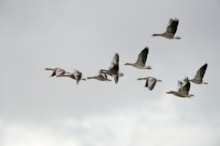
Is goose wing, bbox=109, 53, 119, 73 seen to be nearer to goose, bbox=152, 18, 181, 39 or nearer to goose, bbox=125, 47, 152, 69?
goose, bbox=125, 47, 152, 69

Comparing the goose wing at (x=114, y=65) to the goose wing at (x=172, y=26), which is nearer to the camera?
the goose wing at (x=114, y=65)

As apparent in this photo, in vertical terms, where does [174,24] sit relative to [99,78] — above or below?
above

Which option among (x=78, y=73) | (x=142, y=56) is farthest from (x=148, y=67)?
(x=78, y=73)

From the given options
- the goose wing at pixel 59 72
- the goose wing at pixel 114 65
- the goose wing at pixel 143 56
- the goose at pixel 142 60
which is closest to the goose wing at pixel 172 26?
the goose wing at pixel 143 56

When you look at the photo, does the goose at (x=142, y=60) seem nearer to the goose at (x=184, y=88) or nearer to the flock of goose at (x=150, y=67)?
the flock of goose at (x=150, y=67)

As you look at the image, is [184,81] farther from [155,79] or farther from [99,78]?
[99,78]

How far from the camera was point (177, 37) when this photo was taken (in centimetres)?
7444

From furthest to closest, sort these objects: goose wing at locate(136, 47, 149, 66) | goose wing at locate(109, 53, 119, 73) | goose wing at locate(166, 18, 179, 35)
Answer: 1. goose wing at locate(136, 47, 149, 66)
2. goose wing at locate(166, 18, 179, 35)
3. goose wing at locate(109, 53, 119, 73)

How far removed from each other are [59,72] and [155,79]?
919cm

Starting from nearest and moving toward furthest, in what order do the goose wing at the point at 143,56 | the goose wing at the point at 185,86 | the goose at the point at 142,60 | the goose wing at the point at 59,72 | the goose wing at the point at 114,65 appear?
1. the goose wing at the point at 185,86
2. the goose wing at the point at 114,65
3. the goose wing at the point at 143,56
4. the goose at the point at 142,60
5. the goose wing at the point at 59,72

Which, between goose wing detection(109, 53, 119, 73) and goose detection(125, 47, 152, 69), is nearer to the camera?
goose wing detection(109, 53, 119, 73)

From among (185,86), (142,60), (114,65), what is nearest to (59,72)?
(114,65)

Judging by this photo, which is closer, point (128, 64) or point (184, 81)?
point (184, 81)

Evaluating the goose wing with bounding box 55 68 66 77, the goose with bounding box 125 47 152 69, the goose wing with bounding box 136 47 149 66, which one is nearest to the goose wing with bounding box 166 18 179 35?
the goose wing with bounding box 136 47 149 66
